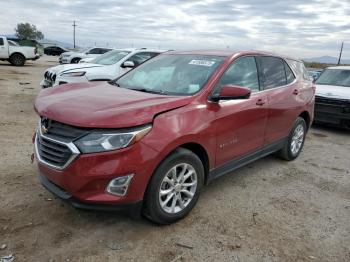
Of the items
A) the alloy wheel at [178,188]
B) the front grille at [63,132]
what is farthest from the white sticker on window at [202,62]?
the front grille at [63,132]

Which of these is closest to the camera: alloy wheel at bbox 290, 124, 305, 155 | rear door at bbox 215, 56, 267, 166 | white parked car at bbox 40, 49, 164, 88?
rear door at bbox 215, 56, 267, 166

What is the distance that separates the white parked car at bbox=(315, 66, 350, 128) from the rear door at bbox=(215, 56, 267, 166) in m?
4.28

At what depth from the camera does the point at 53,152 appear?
3072mm

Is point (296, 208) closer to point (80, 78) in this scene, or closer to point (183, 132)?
point (183, 132)

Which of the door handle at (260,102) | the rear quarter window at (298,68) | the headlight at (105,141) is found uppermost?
the rear quarter window at (298,68)

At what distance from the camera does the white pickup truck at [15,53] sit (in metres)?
21.7

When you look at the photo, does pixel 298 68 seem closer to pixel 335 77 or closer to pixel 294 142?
pixel 294 142

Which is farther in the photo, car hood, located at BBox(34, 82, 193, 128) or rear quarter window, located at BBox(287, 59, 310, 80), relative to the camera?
rear quarter window, located at BBox(287, 59, 310, 80)

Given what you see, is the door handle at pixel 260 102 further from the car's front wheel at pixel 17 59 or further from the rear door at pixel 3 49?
the car's front wheel at pixel 17 59

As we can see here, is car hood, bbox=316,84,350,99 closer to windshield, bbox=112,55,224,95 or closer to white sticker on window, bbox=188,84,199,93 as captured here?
windshield, bbox=112,55,224,95

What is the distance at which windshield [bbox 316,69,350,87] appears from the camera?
29.6 feet

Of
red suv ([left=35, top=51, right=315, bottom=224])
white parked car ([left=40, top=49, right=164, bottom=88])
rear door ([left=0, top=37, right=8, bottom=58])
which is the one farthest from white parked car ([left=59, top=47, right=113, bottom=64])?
red suv ([left=35, top=51, right=315, bottom=224])

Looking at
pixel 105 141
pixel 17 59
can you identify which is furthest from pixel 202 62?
pixel 17 59

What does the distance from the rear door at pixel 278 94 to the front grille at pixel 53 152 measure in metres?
2.76
